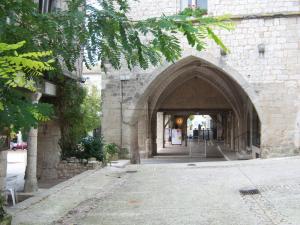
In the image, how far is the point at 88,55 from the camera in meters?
3.78

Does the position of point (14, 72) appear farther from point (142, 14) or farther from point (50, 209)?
point (142, 14)

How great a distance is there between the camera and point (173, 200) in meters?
6.34

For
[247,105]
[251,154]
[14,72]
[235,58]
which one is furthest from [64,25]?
[247,105]

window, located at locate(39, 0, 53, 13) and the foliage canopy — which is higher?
window, located at locate(39, 0, 53, 13)

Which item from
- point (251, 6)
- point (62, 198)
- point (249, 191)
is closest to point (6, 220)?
point (62, 198)

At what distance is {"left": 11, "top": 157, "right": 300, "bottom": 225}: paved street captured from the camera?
16.8 feet

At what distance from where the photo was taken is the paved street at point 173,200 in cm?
511

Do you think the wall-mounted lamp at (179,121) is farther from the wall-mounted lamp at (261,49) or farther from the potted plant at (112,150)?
the wall-mounted lamp at (261,49)

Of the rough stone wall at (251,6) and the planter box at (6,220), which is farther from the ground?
the rough stone wall at (251,6)

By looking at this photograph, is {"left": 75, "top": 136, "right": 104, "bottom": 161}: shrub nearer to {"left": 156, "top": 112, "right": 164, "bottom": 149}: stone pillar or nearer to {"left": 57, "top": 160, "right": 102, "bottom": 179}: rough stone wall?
{"left": 57, "top": 160, "right": 102, "bottom": 179}: rough stone wall

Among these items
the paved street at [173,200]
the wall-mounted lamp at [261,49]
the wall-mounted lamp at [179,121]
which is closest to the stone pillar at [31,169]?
the paved street at [173,200]

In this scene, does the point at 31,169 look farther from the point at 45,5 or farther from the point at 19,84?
the point at 19,84

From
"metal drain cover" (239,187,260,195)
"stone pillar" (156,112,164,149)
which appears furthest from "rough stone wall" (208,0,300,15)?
"stone pillar" (156,112,164,149)

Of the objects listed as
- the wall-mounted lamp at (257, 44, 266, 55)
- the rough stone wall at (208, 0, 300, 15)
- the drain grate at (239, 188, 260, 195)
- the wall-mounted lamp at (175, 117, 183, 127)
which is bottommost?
the drain grate at (239, 188, 260, 195)
